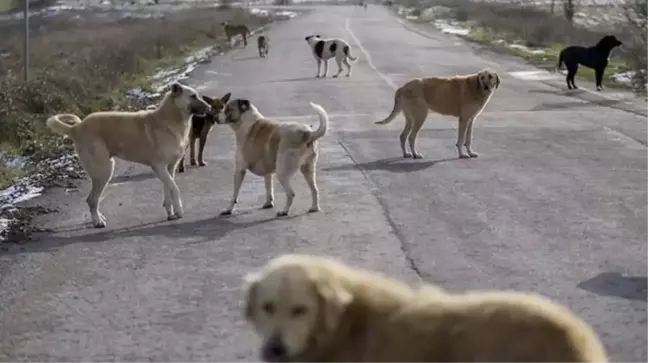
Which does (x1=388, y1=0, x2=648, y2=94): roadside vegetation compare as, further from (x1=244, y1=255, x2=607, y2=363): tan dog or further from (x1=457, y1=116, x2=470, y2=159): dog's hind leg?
(x1=244, y1=255, x2=607, y2=363): tan dog

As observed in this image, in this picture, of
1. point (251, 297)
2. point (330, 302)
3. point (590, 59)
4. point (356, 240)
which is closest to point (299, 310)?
point (330, 302)

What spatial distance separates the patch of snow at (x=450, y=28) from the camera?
6380 cm

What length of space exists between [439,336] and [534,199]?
329 inches

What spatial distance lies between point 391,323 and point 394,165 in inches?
426

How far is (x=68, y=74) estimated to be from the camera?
88.9 ft

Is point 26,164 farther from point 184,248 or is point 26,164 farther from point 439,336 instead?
point 439,336

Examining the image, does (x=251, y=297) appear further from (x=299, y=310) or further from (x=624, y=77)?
(x=624, y=77)

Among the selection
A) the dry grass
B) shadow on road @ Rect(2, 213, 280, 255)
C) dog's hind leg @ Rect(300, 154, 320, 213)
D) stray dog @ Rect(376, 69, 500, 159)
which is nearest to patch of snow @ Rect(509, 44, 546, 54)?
the dry grass

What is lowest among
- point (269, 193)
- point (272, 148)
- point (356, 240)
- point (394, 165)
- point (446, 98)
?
point (394, 165)

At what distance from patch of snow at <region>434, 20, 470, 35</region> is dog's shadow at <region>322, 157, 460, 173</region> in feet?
156

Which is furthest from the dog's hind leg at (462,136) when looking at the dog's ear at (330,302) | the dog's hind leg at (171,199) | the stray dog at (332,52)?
the stray dog at (332,52)

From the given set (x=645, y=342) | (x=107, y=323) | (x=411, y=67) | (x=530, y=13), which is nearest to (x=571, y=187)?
(x=645, y=342)

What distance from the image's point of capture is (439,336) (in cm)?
414

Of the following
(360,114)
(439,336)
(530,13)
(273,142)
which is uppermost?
(439,336)
